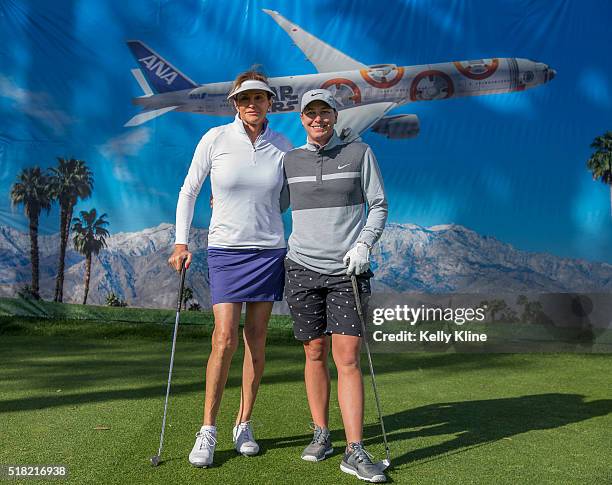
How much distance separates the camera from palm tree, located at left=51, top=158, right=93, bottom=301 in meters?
7.62

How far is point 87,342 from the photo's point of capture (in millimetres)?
6918

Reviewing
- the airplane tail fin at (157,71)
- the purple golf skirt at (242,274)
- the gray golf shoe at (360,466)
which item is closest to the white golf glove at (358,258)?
the purple golf skirt at (242,274)

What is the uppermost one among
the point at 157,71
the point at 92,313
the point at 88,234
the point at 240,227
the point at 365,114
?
the point at 157,71

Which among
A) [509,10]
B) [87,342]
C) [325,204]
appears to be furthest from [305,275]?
[509,10]

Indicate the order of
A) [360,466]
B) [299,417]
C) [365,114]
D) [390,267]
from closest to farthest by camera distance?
[360,466] → [299,417] → [390,267] → [365,114]

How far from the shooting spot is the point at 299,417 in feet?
11.7

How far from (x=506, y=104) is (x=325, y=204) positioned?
5.63m

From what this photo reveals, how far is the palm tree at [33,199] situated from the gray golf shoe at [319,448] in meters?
5.72

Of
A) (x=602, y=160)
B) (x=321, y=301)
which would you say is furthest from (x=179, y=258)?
(x=602, y=160)

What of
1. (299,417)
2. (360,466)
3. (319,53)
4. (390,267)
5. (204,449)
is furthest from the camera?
(319,53)

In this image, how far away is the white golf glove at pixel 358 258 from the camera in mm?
2557

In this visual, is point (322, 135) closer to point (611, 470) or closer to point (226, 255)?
point (226, 255)

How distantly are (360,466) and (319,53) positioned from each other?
235 inches

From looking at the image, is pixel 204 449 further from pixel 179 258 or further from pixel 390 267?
pixel 390 267
